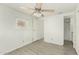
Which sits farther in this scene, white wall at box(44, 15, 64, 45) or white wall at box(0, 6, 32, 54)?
white wall at box(44, 15, 64, 45)

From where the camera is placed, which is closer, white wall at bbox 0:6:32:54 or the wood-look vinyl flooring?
white wall at bbox 0:6:32:54

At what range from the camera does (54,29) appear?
537 centimetres

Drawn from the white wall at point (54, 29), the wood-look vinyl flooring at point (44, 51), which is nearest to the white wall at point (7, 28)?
the wood-look vinyl flooring at point (44, 51)

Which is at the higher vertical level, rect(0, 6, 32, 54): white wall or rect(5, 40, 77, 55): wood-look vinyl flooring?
rect(0, 6, 32, 54): white wall

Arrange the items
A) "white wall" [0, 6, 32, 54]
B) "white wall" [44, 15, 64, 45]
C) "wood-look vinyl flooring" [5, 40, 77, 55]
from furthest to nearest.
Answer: "white wall" [44, 15, 64, 45] → "wood-look vinyl flooring" [5, 40, 77, 55] → "white wall" [0, 6, 32, 54]

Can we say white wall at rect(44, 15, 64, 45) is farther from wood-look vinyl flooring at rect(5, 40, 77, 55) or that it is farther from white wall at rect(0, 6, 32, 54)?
white wall at rect(0, 6, 32, 54)

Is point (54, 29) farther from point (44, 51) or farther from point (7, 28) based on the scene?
point (7, 28)

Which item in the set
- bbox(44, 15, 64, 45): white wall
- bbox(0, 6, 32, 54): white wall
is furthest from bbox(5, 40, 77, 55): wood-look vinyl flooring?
bbox(44, 15, 64, 45): white wall

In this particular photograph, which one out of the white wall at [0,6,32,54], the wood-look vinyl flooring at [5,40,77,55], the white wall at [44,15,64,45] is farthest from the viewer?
the white wall at [44,15,64,45]

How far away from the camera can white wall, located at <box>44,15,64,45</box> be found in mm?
4984

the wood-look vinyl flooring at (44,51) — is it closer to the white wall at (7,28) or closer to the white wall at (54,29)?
the white wall at (7,28)

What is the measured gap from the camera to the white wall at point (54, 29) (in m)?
4.98
